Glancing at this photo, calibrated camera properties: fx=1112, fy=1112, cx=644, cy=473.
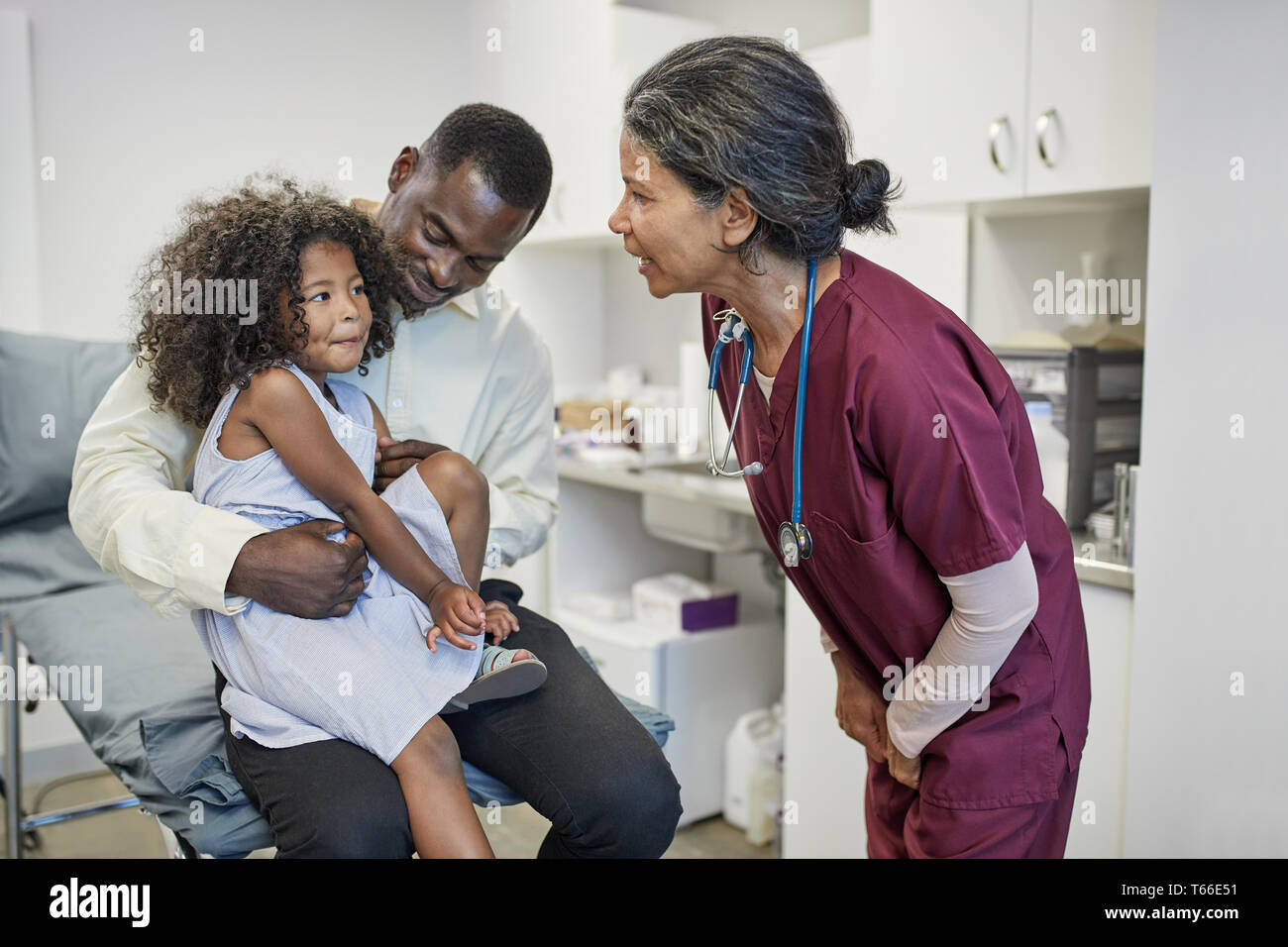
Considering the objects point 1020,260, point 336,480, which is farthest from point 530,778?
point 1020,260

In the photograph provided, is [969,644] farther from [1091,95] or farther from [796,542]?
[1091,95]

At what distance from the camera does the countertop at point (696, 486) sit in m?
1.68

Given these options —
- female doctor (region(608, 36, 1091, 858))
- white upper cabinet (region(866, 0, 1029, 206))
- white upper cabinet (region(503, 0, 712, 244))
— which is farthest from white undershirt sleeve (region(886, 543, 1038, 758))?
white upper cabinet (region(503, 0, 712, 244))

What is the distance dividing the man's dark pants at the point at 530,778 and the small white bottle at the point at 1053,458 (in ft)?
3.22

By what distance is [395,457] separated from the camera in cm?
132

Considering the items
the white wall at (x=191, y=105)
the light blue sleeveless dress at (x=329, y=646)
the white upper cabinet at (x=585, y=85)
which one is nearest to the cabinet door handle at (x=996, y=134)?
the white upper cabinet at (x=585, y=85)

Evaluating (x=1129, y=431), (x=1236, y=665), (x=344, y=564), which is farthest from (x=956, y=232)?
(x=344, y=564)

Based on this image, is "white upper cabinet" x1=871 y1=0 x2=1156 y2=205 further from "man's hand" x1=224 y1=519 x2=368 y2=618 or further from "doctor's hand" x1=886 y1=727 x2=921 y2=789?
"man's hand" x1=224 y1=519 x2=368 y2=618

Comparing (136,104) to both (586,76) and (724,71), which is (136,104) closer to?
(586,76)

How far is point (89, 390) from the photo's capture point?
1911 millimetres

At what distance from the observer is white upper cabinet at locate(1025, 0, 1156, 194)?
1.69 meters

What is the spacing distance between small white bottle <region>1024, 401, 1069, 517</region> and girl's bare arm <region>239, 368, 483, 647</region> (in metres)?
1.15

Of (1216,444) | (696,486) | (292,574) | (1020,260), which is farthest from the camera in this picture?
(696,486)

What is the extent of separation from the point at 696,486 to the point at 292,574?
53.0 inches
